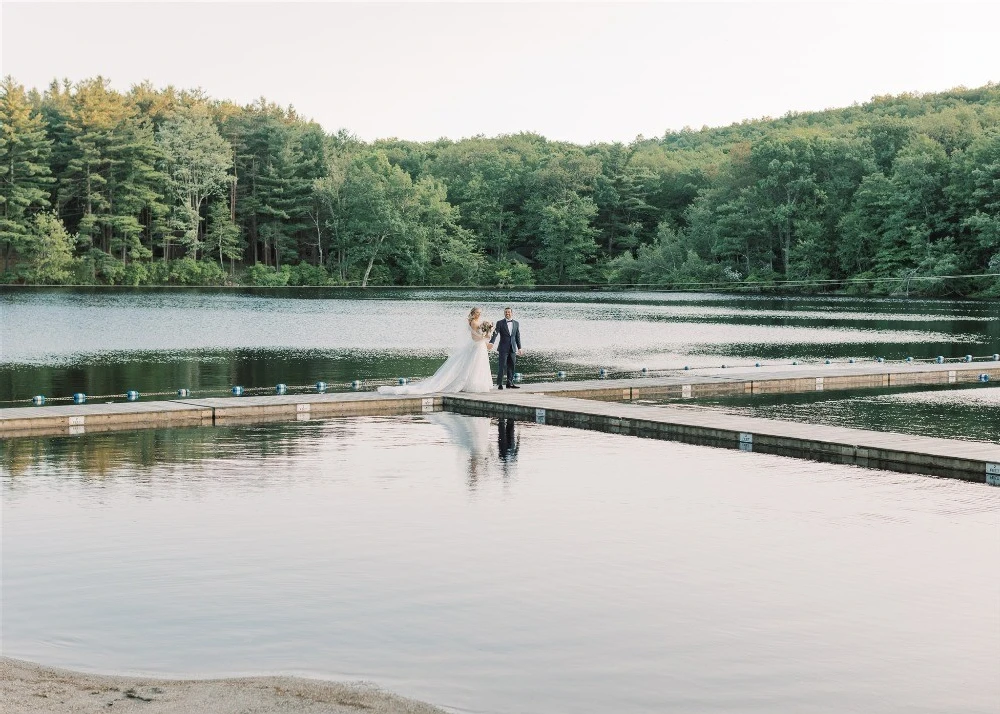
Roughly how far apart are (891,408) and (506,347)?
20.2ft

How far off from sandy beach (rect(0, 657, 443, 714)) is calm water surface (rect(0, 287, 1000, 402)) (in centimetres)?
1556

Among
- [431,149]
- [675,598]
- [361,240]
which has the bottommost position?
[675,598]

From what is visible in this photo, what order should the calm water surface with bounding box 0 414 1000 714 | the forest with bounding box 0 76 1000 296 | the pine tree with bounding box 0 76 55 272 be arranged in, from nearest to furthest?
the calm water surface with bounding box 0 414 1000 714, the forest with bounding box 0 76 1000 296, the pine tree with bounding box 0 76 55 272

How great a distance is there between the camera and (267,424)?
16547 mm

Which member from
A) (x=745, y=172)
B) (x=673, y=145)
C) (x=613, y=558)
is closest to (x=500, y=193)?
(x=745, y=172)

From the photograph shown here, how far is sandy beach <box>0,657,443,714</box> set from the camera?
17.9 feet

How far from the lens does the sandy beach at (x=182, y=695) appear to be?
547 centimetres

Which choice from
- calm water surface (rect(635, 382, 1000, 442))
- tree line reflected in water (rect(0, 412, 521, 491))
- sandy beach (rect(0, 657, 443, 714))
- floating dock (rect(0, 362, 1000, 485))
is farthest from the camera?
calm water surface (rect(635, 382, 1000, 442))

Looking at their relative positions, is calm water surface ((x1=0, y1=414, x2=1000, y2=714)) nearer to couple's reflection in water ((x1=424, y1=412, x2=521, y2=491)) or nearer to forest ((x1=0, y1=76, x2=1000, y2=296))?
couple's reflection in water ((x1=424, y1=412, x2=521, y2=491))

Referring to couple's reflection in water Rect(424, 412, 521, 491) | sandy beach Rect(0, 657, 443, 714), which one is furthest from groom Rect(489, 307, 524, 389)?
sandy beach Rect(0, 657, 443, 714)

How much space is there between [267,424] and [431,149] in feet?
323

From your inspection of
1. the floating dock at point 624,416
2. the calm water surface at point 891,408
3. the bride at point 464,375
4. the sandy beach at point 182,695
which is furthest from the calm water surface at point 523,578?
the bride at point 464,375

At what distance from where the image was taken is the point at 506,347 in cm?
1961

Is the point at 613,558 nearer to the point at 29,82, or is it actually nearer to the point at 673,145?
the point at 29,82
